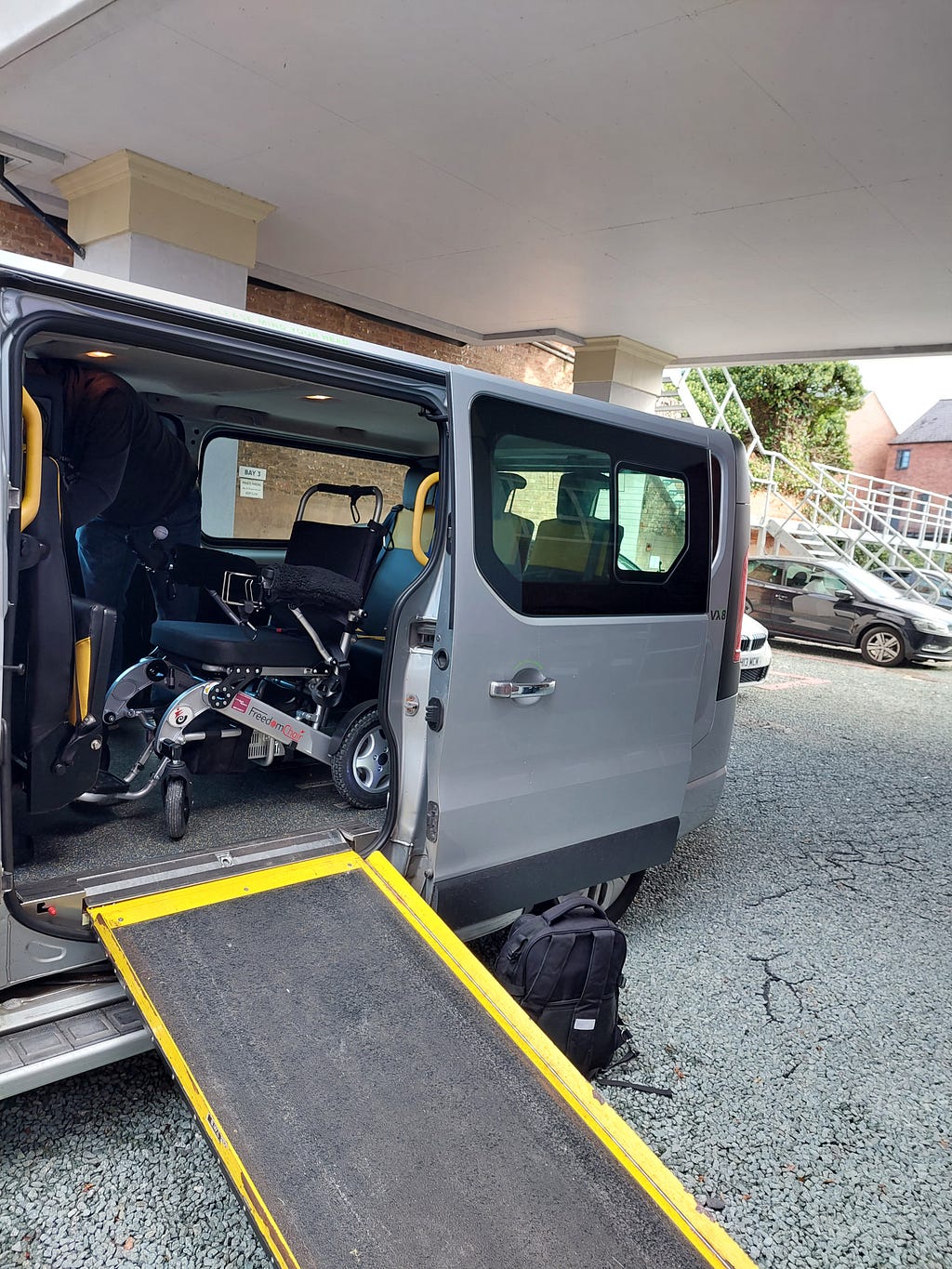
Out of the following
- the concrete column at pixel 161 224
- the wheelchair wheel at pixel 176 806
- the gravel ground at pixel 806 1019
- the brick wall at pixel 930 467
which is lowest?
the gravel ground at pixel 806 1019

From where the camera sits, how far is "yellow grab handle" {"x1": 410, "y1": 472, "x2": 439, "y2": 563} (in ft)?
10.2

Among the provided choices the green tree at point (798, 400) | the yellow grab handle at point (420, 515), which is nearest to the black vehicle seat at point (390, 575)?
the yellow grab handle at point (420, 515)

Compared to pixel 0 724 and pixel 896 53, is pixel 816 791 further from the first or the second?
pixel 0 724

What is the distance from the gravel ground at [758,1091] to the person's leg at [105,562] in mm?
2398

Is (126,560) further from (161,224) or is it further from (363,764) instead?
(161,224)

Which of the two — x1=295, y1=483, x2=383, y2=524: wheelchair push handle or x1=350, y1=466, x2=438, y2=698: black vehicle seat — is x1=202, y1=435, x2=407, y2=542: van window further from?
x1=350, y1=466, x2=438, y2=698: black vehicle seat

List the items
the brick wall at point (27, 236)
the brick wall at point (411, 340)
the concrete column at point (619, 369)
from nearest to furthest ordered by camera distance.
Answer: the brick wall at point (27, 236) → the brick wall at point (411, 340) → the concrete column at point (619, 369)

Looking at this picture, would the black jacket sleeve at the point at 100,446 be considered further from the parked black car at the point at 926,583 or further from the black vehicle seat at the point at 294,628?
the parked black car at the point at 926,583

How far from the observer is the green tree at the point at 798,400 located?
26.4 meters

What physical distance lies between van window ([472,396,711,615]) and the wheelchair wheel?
1542 millimetres

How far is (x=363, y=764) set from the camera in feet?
12.9

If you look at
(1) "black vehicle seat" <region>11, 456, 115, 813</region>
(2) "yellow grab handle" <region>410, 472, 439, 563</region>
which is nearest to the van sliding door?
(2) "yellow grab handle" <region>410, 472, 439, 563</region>

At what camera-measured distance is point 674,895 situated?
4453 mm

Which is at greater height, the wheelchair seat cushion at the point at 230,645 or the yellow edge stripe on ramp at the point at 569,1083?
the wheelchair seat cushion at the point at 230,645
